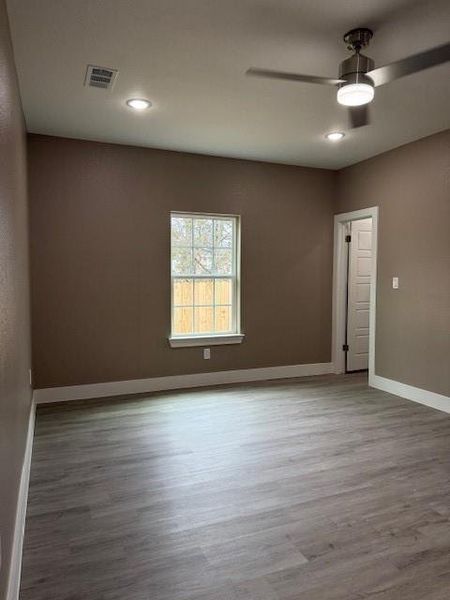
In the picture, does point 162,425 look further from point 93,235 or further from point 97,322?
point 93,235

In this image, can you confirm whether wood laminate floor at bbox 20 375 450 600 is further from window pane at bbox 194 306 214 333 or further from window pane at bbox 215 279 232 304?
window pane at bbox 215 279 232 304

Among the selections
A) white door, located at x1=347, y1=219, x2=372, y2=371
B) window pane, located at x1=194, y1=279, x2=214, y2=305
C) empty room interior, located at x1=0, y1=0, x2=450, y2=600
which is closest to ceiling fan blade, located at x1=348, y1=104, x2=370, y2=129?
empty room interior, located at x1=0, y1=0, x2=450, y2=600

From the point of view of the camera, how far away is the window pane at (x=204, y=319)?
16.6ft

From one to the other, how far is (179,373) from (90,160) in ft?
8.04

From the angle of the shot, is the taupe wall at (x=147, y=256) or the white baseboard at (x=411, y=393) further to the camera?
the taupe wall at (x=147, y=256)

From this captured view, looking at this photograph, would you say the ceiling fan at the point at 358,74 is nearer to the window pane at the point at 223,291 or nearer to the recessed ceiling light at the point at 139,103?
the recessed ceiling light at the point at 139,103

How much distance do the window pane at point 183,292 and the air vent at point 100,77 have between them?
229 centimetres

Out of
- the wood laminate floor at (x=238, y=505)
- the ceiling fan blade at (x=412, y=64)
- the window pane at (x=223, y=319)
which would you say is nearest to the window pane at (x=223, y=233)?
the window pane at (x=223, y=319)

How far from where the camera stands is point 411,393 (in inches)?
176

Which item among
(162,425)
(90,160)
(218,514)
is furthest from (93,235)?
(218,514)

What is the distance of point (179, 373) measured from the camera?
4.89 meters

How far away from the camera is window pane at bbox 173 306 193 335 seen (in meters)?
4.93

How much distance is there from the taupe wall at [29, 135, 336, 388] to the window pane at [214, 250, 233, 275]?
0.63 feet

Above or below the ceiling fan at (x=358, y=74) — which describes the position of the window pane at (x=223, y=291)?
below
